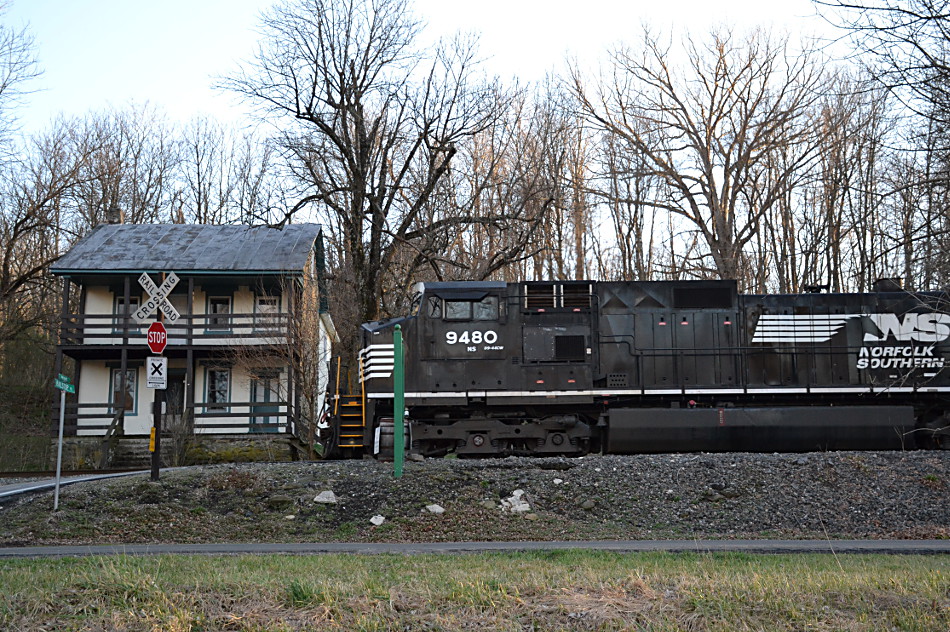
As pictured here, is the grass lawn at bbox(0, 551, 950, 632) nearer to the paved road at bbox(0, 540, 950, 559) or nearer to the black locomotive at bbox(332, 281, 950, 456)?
the paved road at bbox(0, 540, 950, 559)

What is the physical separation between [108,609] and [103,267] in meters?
25.7

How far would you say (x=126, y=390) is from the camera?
97.9 feet

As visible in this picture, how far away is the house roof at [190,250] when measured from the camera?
2847cm

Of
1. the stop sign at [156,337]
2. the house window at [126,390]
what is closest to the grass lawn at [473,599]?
the stop sign at [156,337]

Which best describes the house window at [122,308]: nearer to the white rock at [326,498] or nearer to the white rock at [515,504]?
the white rock at [326,498]

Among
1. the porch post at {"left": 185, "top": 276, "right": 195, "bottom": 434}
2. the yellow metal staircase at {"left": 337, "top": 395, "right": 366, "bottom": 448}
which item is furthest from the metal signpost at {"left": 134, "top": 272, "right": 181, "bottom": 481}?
the porch post at {"left": 185, "top": 276, "right": 195, "bottom": 434}

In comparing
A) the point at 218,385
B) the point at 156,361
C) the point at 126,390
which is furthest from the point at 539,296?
the point at 126,390

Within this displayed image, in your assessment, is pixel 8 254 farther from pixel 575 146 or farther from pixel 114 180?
pixel 575 146

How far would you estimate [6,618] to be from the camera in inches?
207

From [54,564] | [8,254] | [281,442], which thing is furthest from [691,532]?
[8,254]

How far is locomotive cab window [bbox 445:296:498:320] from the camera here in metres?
17.6

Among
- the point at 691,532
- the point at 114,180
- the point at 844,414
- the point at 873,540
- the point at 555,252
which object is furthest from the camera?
the point at 114,180

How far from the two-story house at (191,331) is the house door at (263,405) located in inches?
1.7

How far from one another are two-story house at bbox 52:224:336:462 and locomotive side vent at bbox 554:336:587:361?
11.0 meters
